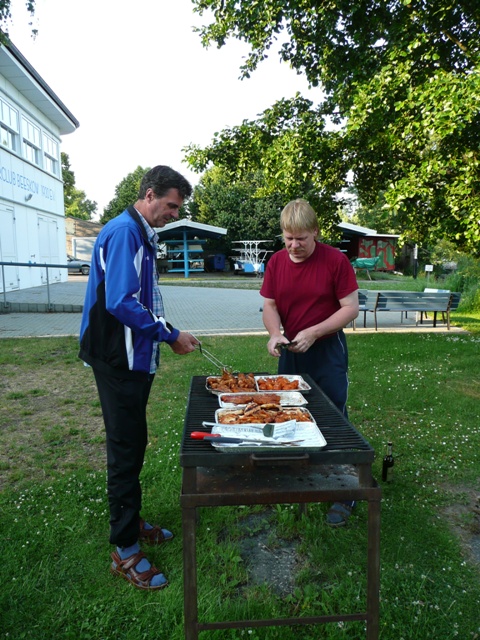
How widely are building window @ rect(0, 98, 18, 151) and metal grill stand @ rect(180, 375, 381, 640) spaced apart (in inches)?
693

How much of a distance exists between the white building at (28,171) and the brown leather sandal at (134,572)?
13354 mm

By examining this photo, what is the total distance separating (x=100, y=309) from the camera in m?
2.59

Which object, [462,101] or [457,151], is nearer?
[462,101]

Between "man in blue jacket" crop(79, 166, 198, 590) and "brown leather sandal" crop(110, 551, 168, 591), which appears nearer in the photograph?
"man in blue jacket" crop(79, 166, 198, 590)

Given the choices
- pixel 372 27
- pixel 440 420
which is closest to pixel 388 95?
pixel 372 27

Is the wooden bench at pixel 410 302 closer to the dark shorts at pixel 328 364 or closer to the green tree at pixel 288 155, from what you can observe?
the green tree at pixel 288 155

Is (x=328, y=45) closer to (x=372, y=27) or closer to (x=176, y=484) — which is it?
(x=372, y=27)

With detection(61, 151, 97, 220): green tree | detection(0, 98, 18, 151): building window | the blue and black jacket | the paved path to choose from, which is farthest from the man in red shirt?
detection(61, 151, 97, 220): green tree

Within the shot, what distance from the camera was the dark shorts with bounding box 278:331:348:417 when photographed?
342 cm

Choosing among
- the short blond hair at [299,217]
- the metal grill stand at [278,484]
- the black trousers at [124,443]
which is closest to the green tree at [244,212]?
the short blond hair at [299,217]

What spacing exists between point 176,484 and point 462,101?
18.0ft

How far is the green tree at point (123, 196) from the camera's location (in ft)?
160

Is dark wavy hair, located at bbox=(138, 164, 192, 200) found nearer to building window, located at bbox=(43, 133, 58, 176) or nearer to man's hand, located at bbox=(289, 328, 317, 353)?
man's hand, located at bbox=(289, 328, 317, 353)

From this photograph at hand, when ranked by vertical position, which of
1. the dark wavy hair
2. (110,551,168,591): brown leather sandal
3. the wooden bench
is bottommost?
(110,551,168,591): brown leather sandal
